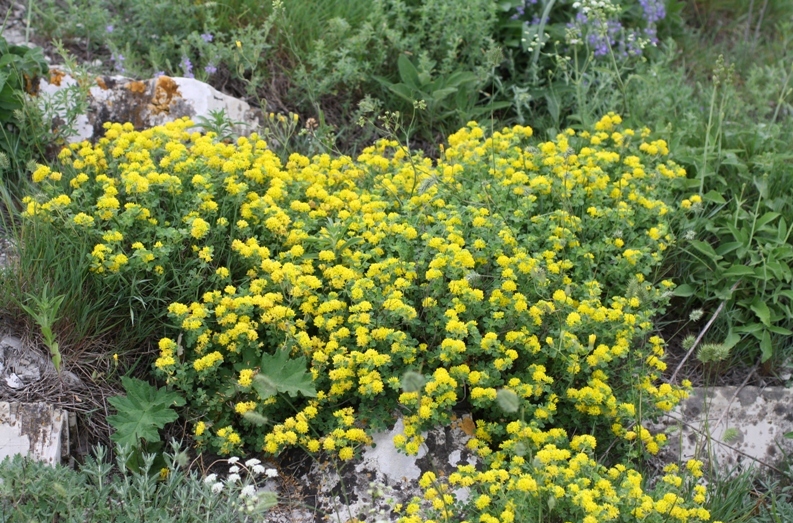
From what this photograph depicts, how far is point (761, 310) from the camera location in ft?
12.5

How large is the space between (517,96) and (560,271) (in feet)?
5.48

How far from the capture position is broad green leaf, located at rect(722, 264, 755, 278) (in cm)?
382

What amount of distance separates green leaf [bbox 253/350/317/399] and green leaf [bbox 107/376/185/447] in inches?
13.5

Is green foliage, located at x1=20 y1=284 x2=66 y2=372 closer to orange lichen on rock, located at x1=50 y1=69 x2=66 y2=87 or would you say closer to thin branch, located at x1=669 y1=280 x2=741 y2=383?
orange lichen on rock, located at x1=50 y1=69 x2=66 y2=87

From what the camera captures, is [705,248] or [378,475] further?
[705,248]

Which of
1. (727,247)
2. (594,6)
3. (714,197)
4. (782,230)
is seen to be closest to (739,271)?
(727,247)

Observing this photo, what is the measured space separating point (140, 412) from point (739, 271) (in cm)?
259

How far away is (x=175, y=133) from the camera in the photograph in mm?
3828

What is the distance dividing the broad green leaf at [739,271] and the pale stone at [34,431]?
2.83 metres

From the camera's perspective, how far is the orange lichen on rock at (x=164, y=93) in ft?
14.6

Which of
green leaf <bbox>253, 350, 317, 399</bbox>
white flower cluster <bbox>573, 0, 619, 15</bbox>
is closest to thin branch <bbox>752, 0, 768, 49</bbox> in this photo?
white flower cluster <bbox>573, 0, 619, 15</bbox>

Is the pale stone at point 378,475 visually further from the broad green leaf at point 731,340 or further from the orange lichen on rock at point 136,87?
the orange lichen on rock at point 136,87

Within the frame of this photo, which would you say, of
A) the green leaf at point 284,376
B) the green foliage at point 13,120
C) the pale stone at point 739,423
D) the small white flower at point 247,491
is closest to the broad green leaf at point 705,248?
the pale stone at point 739,423

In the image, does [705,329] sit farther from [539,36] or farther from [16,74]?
[16,74]
